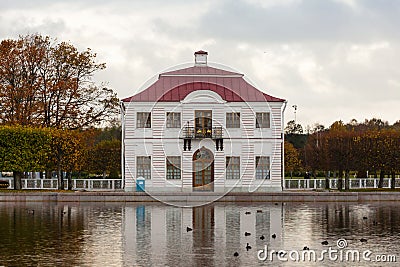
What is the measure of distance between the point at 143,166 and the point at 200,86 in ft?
21.7

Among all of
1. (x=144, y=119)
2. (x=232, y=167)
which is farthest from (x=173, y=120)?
(x=232, y=167)

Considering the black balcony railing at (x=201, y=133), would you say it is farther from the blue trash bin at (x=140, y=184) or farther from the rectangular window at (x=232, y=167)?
the blue trash bin at (x=140, y=184)

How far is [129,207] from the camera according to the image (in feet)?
127

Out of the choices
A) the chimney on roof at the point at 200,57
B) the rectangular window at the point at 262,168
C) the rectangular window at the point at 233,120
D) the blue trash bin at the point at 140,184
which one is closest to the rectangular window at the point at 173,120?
the rectangular window at the point at 233,120

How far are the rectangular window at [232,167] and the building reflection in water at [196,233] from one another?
10936 mm

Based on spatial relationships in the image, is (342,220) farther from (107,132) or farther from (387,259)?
(107,132)

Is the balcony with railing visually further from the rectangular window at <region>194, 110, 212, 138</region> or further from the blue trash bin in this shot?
the blue trash bin

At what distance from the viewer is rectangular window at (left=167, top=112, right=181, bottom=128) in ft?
163

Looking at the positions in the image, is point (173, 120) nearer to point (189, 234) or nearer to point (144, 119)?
point (144, 119)

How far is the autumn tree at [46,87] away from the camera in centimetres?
5481

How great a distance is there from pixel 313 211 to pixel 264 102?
15.7 meters

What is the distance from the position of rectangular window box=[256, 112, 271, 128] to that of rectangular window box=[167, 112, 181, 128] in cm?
519

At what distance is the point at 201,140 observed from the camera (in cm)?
4956

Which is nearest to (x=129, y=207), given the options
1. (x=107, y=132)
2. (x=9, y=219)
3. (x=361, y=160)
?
(x=9, y=219)
